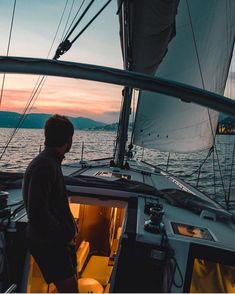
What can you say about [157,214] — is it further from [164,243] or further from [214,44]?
[214,44]

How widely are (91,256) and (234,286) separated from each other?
11.2ft

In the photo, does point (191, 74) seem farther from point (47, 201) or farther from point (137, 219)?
point (47, 201)

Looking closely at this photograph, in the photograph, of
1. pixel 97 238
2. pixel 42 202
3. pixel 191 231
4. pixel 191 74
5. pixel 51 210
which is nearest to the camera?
pixel 42 202

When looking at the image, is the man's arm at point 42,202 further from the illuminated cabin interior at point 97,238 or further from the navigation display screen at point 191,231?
the illuminated cabin interior at point 97,238

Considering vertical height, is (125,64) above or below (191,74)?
below

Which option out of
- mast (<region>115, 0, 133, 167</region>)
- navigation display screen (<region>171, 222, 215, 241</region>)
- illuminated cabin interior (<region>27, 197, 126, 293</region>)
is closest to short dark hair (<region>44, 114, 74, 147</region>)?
navigation display screen (<region>171, 222, 215, 241</region>)

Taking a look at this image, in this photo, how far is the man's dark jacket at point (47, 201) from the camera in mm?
2535

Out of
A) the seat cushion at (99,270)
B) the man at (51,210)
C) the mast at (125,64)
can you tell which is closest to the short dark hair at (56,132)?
the man at (51,210)

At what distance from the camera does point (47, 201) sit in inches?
100

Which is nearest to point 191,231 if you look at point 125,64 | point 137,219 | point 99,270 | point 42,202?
point 137,219

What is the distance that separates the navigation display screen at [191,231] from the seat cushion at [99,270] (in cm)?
185

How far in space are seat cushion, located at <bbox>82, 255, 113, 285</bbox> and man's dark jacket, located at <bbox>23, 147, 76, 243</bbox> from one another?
2.79 meters

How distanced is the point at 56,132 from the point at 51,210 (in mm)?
→ 580

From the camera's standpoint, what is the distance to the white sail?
34.0ft
